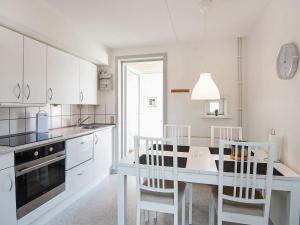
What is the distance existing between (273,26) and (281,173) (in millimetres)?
1458

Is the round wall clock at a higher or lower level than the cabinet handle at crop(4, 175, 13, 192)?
higher

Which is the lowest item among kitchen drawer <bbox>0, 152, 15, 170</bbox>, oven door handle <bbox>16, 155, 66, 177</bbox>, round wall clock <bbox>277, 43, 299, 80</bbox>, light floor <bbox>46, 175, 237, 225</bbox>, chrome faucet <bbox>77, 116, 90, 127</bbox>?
light floor <bbox>46, 175, 237, 225</bbox>

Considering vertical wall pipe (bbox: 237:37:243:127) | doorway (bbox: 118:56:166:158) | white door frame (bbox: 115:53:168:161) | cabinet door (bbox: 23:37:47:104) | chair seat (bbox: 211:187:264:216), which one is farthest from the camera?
doorway (bbox: 118:56:166:158)

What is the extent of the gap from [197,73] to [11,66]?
2.57m

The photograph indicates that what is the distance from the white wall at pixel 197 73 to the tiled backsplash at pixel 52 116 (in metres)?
1.24

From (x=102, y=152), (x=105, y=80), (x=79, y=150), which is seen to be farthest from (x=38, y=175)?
(x=105, y=80)

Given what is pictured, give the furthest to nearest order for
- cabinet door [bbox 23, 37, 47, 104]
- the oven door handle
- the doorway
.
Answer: the doorway
cabinet door [bbox 23, 37, 47, 104]
the oven door handle

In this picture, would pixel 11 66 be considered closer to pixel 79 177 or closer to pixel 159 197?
pixel 79 177

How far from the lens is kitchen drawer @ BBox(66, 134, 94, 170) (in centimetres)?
246

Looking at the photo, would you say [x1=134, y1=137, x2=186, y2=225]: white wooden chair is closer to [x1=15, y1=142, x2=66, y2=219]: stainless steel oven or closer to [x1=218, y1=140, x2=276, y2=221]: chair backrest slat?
[x1=218, y1=140, x2=276, y2=221]: chair backrest slat

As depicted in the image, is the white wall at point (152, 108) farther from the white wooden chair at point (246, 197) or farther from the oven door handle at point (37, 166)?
the white wooden chair at point (246, 197)

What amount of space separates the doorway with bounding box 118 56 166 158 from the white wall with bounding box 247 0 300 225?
144 centimetres

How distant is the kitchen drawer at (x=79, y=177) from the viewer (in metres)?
2.48

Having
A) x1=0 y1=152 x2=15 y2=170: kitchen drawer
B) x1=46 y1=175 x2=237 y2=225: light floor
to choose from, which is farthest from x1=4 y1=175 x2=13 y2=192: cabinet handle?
x1=46 y1=175 x2=237 y2=225: light floor
